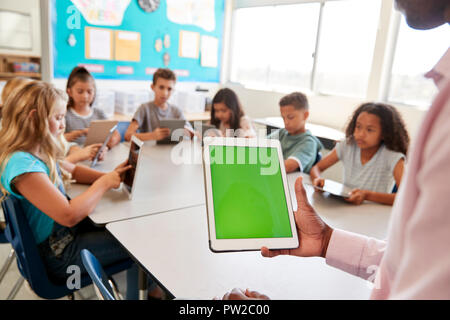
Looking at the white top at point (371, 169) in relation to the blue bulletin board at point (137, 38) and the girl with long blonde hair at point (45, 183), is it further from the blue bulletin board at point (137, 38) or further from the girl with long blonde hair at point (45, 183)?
the blue bulletin board at point (137, 38)

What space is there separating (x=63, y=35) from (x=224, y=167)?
3.52 metres

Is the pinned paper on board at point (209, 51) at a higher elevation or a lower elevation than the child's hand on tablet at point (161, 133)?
higher

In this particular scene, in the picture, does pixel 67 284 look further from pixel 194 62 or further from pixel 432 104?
pixel 194 62

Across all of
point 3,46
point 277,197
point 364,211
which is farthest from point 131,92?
point 277,197

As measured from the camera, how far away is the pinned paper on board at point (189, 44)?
466 cm

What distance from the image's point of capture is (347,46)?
386 centimetres

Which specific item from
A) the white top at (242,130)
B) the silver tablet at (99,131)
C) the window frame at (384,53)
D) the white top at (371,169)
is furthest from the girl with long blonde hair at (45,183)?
the window frame at (384,53)

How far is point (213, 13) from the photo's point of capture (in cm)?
495

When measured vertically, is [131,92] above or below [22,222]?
above

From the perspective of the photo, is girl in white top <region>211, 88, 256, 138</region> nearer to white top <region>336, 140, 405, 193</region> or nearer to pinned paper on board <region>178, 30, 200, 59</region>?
white top <region>336, 140, 405, 193</region>

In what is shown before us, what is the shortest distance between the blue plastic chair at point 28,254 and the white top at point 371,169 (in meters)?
1.64

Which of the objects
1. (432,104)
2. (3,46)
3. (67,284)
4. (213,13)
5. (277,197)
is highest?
(213,13)

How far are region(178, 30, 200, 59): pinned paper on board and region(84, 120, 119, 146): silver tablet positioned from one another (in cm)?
282

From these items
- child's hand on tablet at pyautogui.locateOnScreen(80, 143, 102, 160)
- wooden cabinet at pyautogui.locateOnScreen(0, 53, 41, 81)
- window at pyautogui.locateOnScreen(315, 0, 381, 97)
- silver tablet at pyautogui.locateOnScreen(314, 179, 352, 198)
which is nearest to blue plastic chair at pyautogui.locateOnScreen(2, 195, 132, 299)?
child's hand on tablet at pyautogui.locateOnScreen(80, 143, 102, 160)
